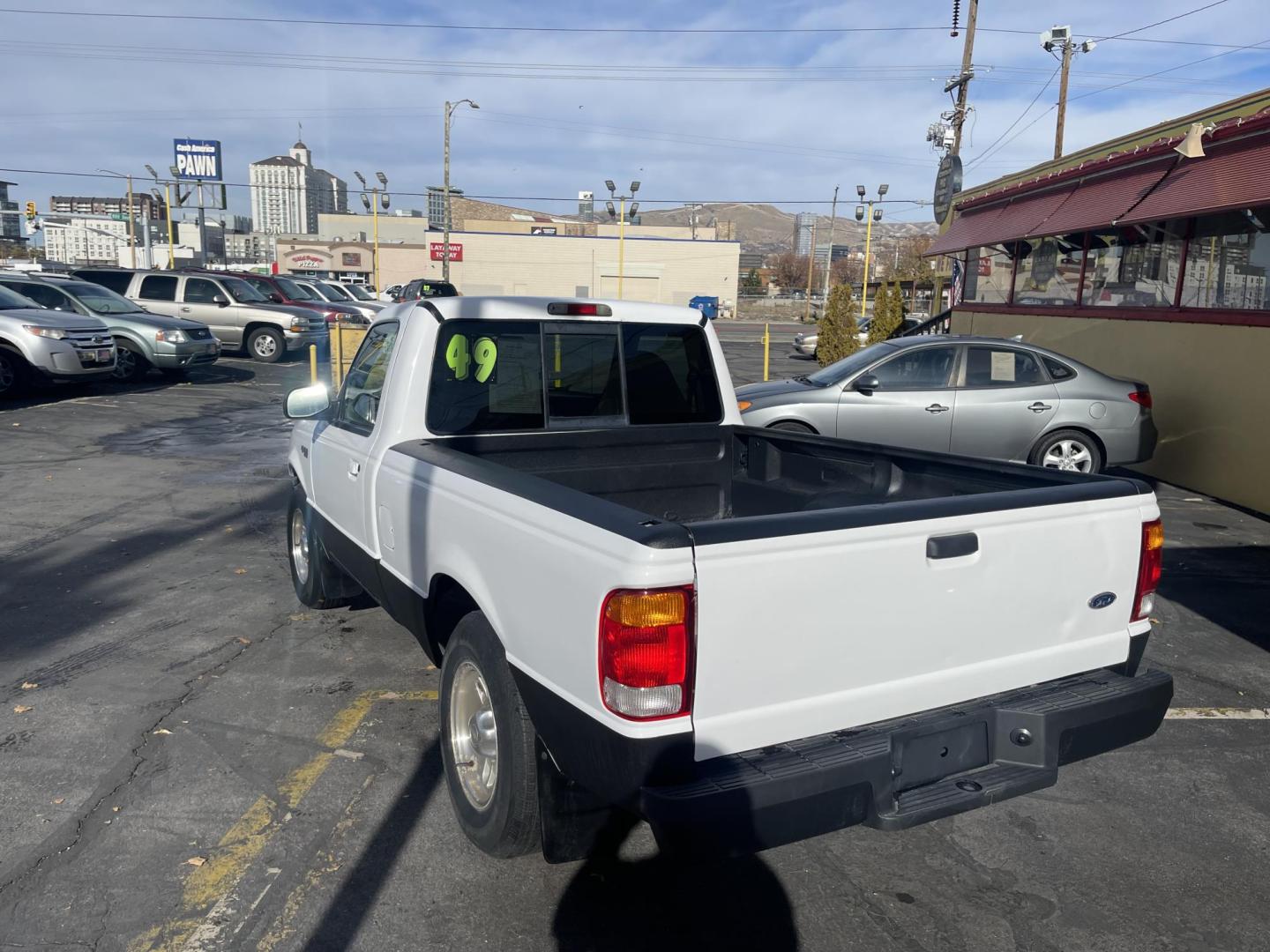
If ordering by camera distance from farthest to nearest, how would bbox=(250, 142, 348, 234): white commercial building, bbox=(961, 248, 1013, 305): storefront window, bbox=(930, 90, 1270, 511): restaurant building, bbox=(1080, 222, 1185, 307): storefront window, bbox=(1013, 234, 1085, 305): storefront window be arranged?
bbox=(250, 142, 348, 234): white commercial building
bbox=(961, 248, 1013, 305): storefront window
bbox=(1013, 234, 1085, 305): storefront window
bbox=(1080, 222, 1185, 307): storefront window
bbox=(930, 90, 1270, 511): restaurant building

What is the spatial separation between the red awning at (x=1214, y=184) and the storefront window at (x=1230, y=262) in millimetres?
430

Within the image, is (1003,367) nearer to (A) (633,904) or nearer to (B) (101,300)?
(A) (633,904)

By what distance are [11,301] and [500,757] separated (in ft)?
51.4

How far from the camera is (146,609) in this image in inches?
230

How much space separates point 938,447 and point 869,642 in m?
7.59

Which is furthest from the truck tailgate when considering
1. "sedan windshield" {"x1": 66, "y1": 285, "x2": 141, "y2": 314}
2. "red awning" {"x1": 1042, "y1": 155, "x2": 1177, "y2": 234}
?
"sedan windshield" {"x1": 66, "y1": 285, "x2": 141, "y2": 314}

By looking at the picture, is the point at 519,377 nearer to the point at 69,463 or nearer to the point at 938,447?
the point at 938,447

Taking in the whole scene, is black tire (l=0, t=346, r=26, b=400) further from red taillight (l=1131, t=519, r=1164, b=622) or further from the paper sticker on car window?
red taillight (l=1131, t=519, r=1164, b=622)

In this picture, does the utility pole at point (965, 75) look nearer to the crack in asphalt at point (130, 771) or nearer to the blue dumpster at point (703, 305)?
the blue dumpster at point (703, 305)

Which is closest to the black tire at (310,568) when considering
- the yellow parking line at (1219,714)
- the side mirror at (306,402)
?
the side mirror at (306,402)

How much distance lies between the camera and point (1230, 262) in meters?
9.84

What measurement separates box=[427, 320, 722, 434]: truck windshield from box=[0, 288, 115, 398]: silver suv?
12768mm

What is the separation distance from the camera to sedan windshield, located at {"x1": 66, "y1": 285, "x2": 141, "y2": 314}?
17719mm

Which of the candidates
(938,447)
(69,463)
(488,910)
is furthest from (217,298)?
(488,910)
